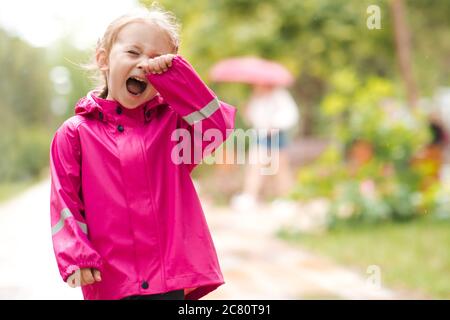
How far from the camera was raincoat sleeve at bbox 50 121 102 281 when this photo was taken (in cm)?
191

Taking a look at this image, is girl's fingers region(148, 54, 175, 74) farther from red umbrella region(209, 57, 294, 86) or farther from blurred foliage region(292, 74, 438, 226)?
red umbrella region(209, 57, 294, 86)

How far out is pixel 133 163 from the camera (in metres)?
2.02

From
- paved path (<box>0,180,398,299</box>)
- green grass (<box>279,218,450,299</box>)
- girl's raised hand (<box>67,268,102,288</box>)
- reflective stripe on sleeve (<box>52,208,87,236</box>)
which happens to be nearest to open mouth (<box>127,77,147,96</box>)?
reflective stripe on sleeve (<box>52,208,87,236</box>)

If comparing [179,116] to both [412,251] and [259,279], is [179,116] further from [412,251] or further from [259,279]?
[412,251]

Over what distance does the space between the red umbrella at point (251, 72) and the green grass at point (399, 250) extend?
113 inches

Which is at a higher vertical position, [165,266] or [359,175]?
[359,175]

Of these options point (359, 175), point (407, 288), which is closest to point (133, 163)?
point (407, 288)

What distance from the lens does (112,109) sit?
2043mm

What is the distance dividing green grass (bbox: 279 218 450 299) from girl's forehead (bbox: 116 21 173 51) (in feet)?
8.25

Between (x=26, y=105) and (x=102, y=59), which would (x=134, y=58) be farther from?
(x=26, y=105)

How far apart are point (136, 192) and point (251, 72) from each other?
6.70 m
